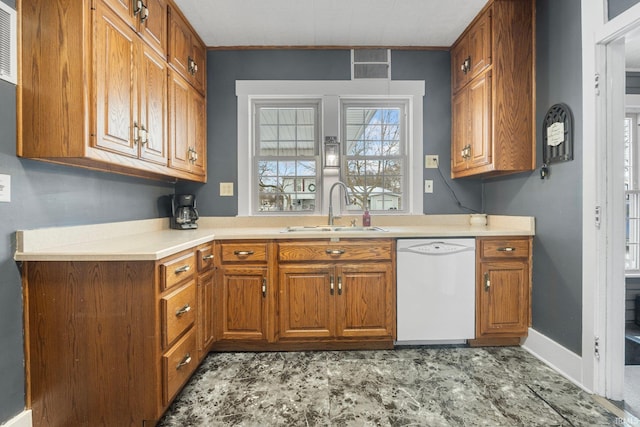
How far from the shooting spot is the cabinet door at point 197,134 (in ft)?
8.07

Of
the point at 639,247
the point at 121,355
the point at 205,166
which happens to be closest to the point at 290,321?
the point at 121,355

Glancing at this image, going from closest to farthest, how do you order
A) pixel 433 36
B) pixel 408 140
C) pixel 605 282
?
pixel 605 282
pixel 433 36
pixel 408 140

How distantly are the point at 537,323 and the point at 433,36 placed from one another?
2423mm

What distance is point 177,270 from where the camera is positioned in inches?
62.1

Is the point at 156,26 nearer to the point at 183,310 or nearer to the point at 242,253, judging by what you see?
the point at 242,253

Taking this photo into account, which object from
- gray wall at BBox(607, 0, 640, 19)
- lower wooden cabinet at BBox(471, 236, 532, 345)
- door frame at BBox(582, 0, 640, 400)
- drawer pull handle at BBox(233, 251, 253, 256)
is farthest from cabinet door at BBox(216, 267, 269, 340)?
gray wall at BBox(607, 0, 640, 19)

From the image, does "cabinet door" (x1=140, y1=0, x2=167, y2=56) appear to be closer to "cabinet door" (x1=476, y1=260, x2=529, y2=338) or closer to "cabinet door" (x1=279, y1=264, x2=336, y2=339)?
"cabinet door" (x1=279, y1=264, x2=336, y2=339)

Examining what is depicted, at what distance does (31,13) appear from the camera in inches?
53.4

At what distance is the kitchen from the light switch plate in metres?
0.02

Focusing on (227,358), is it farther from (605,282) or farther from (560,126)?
(560,126)

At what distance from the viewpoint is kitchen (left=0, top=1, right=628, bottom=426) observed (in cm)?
134

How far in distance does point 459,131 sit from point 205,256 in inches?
92.2

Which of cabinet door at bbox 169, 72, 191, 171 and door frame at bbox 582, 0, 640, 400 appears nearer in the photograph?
door frame at bbox 582, 0, 640, 400

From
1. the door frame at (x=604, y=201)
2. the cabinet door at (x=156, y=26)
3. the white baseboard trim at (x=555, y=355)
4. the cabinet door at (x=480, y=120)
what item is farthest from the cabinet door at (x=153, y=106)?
the white baseboard trim at (x=555, y=355)
